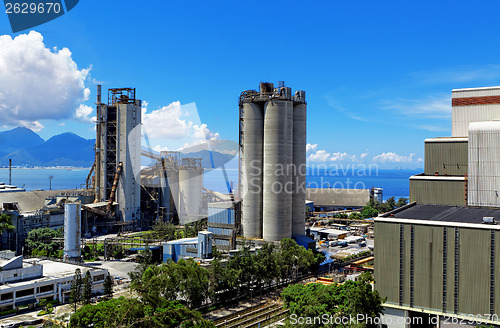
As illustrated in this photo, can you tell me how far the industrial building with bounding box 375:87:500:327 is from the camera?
119ft

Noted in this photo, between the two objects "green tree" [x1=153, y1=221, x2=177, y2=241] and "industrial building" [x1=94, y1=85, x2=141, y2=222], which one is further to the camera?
"industrial building" [x1=94, y1=85, x2=141, y2=222]

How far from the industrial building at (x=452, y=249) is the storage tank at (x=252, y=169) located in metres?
27.3

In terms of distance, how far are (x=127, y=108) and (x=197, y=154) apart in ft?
95.1

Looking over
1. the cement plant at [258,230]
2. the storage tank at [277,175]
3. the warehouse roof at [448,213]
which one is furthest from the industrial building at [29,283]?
the warehouse roof at [448,213]

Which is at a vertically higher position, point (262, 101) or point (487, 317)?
point (262, 101)

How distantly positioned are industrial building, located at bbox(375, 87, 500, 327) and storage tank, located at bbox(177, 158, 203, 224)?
69.7 m

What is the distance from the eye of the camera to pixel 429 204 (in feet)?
171

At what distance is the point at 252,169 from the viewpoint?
70250 mm

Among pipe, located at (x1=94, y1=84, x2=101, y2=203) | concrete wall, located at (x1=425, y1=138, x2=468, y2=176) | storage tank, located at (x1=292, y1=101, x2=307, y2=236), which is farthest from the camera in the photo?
pipe, located at (x1=94, y1=84, x2=101, y2=203)

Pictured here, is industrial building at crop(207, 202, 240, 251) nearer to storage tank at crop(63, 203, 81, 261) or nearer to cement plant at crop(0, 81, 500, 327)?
cement plant at crop(0, 81, 500, 327)

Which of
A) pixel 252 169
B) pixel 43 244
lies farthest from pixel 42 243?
pixel 252 169

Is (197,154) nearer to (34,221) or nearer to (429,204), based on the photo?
(34,221)

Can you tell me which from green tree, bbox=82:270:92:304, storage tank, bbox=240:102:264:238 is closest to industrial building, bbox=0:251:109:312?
green tree, bbox=82:270:92:304

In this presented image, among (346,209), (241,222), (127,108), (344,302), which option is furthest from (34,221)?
(346,209)
